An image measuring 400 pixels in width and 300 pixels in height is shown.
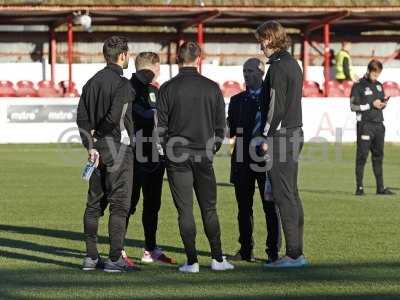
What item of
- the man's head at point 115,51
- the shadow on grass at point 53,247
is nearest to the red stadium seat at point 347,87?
the shadow on grass at point 53,247

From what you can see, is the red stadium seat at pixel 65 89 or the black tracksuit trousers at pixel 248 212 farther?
the red stadium seat at pixel 65 89

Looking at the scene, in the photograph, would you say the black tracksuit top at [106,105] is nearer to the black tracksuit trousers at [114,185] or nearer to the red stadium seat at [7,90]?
the black tracksuit trousers at [114,185]

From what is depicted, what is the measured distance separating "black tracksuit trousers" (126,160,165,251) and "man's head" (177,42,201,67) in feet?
4.13

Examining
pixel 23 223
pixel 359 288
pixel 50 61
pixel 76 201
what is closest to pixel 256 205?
pixel 76 201

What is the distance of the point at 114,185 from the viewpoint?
10641 mm

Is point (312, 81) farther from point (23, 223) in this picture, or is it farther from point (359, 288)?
point (359, 288)

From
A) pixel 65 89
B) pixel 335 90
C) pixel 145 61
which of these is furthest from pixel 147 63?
pixel 335 90

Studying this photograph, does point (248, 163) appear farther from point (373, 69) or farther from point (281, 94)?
point (373, 69)

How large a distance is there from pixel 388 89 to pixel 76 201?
70.8ft

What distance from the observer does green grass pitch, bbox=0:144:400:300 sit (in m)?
9.76

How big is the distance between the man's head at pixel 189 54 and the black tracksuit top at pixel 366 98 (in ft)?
27.7

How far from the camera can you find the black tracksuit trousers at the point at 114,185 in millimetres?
10648

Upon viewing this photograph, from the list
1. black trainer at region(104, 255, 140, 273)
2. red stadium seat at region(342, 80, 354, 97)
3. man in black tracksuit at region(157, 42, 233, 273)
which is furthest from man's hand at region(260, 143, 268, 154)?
red stadium seat at region(342, 80, 354, 97)

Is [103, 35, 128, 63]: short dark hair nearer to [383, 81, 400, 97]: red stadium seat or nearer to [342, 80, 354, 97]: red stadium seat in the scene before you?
[383, 81, 400, 97]: red stadium seat
